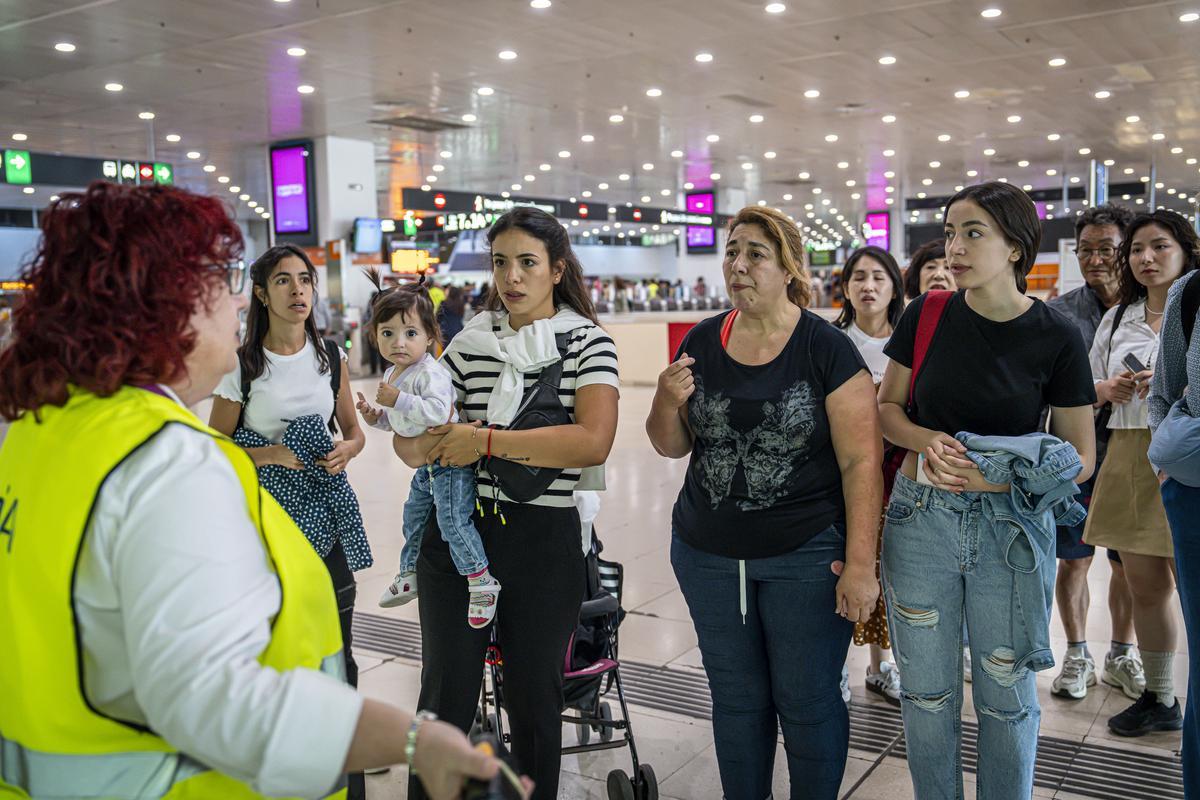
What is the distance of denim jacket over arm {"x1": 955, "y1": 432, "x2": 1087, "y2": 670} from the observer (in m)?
2.41

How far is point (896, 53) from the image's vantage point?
492 inches

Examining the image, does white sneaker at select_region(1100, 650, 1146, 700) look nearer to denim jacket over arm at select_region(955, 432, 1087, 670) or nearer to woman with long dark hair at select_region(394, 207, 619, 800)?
denim jacket over arm at select_region(955, 432, 1087, 670)

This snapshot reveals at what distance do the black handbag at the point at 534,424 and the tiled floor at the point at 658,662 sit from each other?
3.97ft

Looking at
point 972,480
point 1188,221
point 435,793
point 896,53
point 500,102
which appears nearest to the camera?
point 435,793

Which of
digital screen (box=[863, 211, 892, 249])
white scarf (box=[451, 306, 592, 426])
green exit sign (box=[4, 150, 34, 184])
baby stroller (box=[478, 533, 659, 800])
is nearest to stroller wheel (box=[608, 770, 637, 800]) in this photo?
baby stroller (box=[478, 533, 659, 800])

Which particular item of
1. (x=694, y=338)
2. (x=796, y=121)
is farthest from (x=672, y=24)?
(x=694, y=338)

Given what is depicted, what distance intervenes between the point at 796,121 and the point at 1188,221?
14625mm

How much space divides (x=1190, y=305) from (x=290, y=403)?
2.46 meters

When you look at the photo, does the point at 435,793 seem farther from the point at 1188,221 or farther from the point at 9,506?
the point at 1188,221

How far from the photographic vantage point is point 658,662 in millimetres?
4379

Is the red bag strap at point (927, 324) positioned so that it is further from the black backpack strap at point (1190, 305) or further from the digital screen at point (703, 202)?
the digital screen at point (703, 202)

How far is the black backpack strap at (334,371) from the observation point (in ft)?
10.5

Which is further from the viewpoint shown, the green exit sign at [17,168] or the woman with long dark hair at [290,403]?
the green exit sign at [17,168]

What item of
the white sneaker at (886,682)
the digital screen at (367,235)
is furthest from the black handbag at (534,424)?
the digital screen at (367,235)
